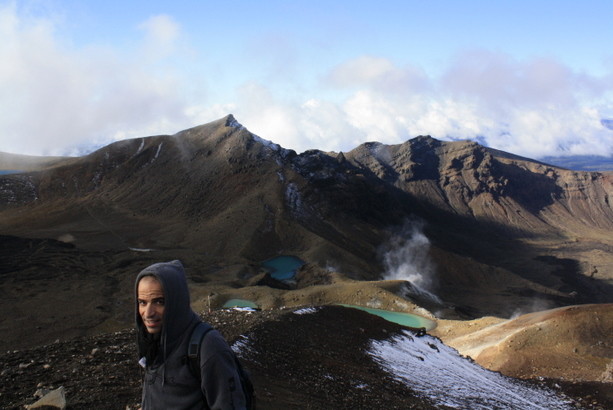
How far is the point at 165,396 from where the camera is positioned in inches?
177

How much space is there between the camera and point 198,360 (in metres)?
4.23

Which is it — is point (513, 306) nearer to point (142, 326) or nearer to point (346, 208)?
point (346, 208)

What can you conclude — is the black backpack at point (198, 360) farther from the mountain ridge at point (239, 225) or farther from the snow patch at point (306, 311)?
the mountain ridge at point (239, 225)

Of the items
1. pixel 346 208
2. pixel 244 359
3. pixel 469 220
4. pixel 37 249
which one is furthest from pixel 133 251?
pixel 469 220

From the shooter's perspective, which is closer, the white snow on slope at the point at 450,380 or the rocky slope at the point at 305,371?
the rocky slope at the point at 305,371

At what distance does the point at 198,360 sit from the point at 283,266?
208 feet

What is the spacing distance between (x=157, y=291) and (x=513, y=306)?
78368mm

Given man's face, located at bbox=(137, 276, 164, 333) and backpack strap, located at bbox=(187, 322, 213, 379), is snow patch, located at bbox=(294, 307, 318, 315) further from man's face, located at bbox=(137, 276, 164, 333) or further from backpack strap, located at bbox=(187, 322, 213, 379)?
backpack strap, located at bbox=(187, 322, 213, 379)

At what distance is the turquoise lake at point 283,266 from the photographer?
209 ft

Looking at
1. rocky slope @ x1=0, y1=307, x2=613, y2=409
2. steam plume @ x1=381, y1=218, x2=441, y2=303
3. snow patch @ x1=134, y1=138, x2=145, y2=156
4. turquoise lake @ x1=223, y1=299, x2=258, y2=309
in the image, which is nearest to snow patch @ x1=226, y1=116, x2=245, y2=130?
snow patch @ x1=134, y1=138, x2=145, y2=156

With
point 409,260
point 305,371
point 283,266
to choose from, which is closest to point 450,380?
point 305,371

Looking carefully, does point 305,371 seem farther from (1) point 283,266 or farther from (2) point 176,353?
(1) point 283,266

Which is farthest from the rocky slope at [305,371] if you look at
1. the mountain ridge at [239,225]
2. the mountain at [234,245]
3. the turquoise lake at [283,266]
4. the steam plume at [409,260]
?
the steam plume at [409,260]

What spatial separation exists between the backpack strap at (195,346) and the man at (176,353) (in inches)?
1.5
